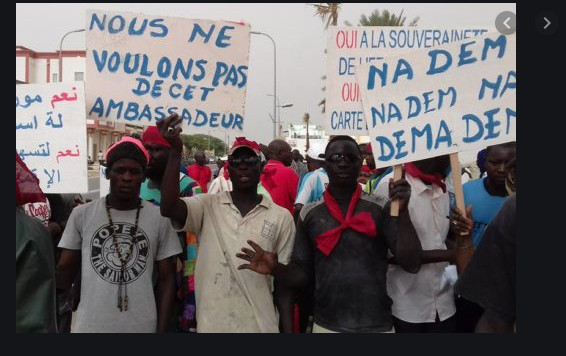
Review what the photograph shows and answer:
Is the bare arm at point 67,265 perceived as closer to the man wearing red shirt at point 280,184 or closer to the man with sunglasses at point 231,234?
the man with sunglasses at point 231,234

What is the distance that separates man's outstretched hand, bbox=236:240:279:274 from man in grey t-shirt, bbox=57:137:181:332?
44 cm

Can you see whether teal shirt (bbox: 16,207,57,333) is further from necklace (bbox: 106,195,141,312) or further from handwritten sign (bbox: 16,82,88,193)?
handwritten sign (bbox: 16,82,88,193)

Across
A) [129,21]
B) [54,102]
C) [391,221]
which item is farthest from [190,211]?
[54,102]

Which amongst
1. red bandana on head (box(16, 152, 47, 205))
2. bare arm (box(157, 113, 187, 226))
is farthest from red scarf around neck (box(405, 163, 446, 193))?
red bandana on head (box(16, 152, 47, 205))

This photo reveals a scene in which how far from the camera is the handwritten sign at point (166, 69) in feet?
12.3

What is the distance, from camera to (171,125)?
2971 mm

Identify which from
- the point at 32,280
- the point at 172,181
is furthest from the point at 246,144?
the point at 32,280

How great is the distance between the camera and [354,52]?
539cm

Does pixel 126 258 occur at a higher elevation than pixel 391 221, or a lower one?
lower

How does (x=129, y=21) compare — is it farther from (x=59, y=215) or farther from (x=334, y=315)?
(x=334, y=315)

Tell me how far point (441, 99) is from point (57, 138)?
286 cm

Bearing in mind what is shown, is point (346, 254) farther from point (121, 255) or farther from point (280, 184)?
point (280, 184)

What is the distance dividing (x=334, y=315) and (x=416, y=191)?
0.89m

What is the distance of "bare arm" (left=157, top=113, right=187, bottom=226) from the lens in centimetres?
284
